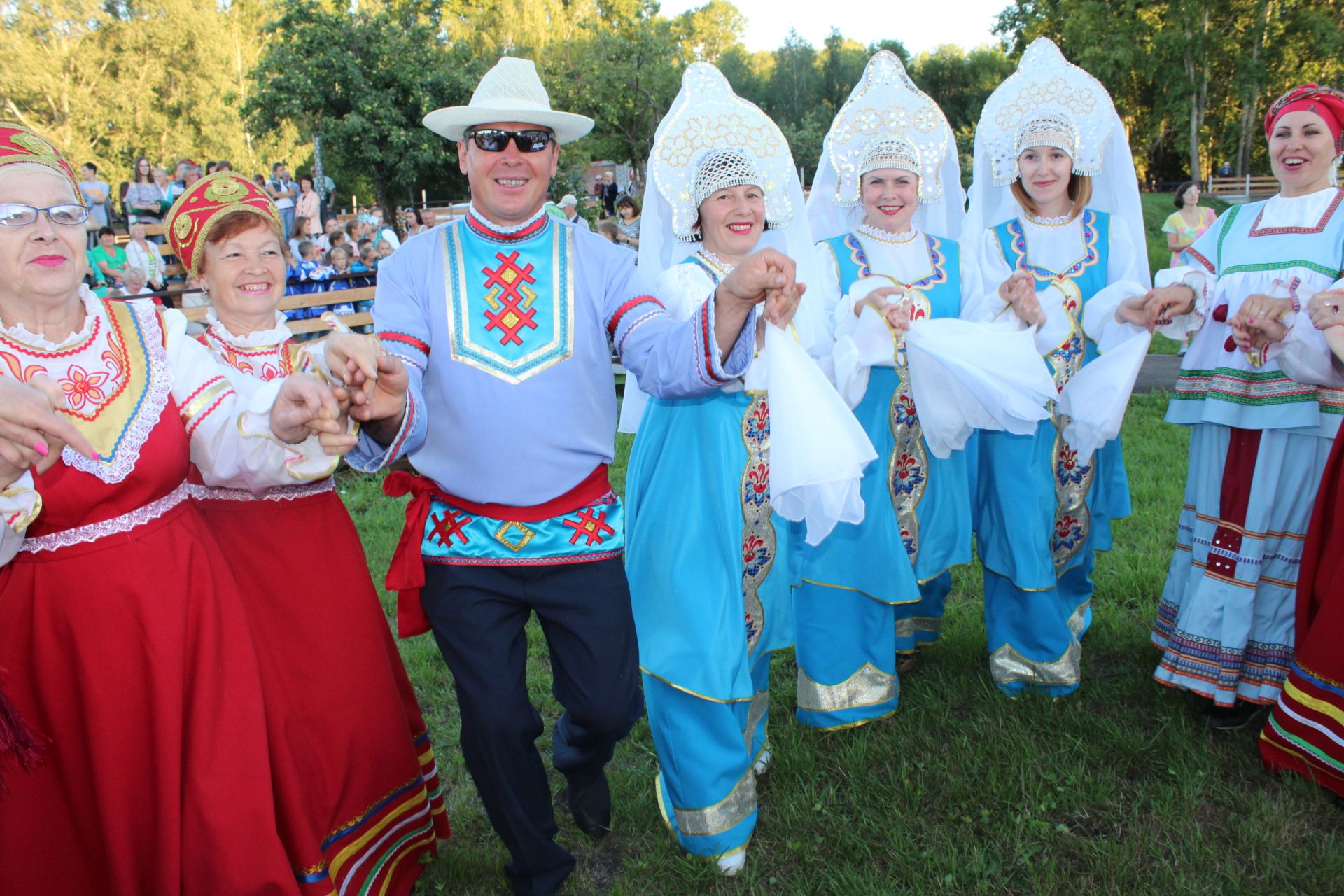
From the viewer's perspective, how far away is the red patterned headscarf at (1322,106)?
3234 millimetres

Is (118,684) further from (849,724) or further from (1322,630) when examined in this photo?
(1322,630)

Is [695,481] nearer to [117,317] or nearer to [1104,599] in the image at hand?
[117,317]

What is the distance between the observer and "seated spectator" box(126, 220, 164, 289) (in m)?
10.8

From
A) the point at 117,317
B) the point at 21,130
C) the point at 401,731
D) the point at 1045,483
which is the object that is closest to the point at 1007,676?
the point at 1045,483

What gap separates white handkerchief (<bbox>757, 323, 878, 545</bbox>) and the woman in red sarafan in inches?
47.6

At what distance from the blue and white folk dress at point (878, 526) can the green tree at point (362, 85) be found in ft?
68.5

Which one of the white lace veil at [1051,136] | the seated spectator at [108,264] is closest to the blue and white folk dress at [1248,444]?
the white lace veil at [1051,136]

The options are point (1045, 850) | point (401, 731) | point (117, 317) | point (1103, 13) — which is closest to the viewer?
point (117, 317)

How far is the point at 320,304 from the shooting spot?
827 cm

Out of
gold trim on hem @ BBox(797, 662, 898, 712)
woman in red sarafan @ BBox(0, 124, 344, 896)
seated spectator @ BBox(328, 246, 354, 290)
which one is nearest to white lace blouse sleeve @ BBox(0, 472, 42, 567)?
woman in red sarafan @ BBox(0, 124, 344, 896)

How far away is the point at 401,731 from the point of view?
2.75m

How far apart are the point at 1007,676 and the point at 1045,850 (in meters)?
1.01

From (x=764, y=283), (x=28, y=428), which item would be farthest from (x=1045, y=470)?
(x=28, y=428)

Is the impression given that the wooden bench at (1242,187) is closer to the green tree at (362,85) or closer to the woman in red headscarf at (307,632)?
the green tree at (362,85)
